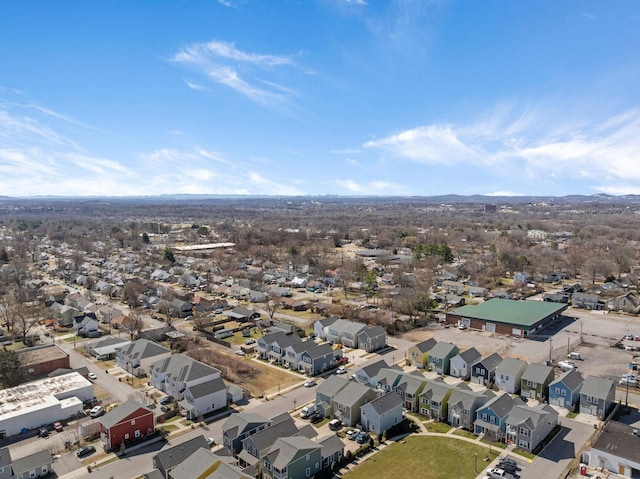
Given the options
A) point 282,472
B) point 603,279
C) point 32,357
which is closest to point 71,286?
point 32,357

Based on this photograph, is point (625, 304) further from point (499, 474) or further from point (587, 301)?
point (499, 474)

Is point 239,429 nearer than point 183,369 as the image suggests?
Yes

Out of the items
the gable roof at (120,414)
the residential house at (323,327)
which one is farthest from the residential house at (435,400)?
the gable roof at (120,414)

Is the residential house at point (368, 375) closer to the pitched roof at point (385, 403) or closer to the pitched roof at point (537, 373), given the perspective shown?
the pitched roof at point (385, 403)

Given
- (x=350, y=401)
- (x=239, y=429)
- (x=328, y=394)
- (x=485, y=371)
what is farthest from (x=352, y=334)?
(x=239, y=429)

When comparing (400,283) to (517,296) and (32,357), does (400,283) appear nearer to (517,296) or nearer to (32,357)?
(517,296)

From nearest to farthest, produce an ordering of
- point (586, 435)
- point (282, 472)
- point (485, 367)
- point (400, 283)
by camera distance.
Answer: point (282, 472) → point (586, 435) → point (485, 367) → point (400, 283)
